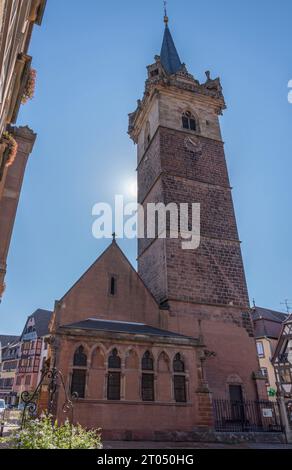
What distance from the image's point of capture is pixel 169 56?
111ft

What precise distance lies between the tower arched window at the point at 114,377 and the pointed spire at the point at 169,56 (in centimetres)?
2632

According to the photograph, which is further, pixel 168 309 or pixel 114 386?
pixel 168 309

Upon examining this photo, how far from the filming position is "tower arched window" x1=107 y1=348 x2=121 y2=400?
535 inches

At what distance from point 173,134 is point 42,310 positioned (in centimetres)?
3938

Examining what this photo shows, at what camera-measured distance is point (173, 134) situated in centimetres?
2539

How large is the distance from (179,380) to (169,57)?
30527 millimetres

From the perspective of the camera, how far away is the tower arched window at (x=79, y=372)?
1332 centimetres

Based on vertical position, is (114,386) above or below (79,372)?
below

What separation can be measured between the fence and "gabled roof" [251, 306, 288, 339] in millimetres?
20685

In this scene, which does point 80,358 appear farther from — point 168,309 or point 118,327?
point 168,309

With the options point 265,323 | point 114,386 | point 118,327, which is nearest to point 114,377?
point 114,386

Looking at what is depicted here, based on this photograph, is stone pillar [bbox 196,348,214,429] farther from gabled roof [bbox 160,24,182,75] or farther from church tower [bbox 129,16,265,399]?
gabled roof [bbox 160,24,182,75]
